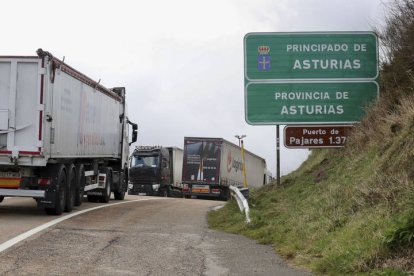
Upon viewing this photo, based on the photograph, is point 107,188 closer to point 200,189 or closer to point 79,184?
point 79,184

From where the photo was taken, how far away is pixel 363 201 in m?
8.89

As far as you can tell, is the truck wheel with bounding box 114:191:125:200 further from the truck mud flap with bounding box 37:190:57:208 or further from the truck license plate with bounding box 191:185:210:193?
the truck license plate with bounding box 191:185:210:193

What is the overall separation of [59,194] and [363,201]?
741 centimetres

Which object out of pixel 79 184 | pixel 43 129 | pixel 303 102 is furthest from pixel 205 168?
pixel 43 129

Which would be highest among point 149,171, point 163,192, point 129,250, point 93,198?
point 149,171

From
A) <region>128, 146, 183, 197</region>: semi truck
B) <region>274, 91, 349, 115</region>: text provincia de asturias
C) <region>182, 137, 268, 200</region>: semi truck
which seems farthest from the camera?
<region>128, 146, 183, 197</region>: semi truck

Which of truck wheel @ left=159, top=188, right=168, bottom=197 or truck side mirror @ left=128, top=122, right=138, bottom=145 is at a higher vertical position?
truck side mirror @ left=128, top=122, right=138, bottom=145

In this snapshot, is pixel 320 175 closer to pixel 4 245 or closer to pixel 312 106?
pixel 312 106

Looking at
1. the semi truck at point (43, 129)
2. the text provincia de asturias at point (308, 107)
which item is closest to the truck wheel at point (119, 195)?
the semi truck at point (43, 129)

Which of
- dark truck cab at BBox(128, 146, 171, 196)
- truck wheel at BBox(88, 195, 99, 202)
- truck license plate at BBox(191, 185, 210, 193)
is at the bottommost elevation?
truck wheel at BBox(88, 195, 99, 202)

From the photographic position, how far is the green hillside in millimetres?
6738

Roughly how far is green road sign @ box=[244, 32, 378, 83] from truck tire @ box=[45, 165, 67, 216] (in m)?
5.34

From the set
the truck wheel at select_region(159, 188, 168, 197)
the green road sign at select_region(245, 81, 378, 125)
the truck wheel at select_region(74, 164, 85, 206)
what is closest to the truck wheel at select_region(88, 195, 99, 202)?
the truck wheel at select_region(74, 164, 85, 206)

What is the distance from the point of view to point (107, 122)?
63.3 feet
